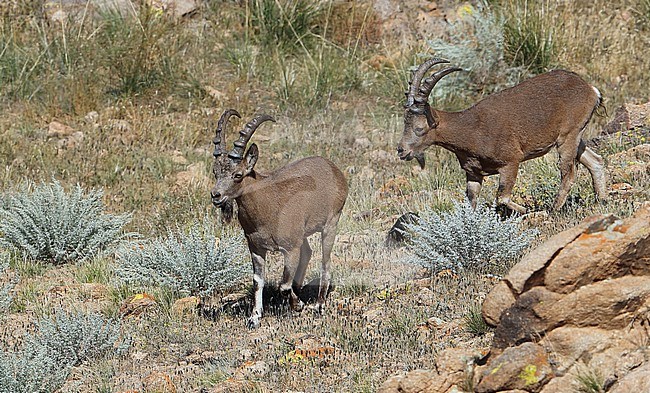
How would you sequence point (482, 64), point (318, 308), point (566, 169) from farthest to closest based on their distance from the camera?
point (482, 64), point (566, 169), point (318, 308)

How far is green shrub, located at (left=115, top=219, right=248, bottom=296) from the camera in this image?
9.36m

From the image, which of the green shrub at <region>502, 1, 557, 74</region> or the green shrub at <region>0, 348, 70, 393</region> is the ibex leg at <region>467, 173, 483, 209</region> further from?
the green shrub at <region>502, 1, 557, 74</region>

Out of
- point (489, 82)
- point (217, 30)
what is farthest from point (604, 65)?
point (217, 30)

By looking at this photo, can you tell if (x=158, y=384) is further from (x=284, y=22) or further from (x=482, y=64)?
(x=284, y=22)

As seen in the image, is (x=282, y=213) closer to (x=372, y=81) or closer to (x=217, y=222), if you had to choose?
(x=217, y=222)

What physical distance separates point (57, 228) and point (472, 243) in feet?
16.6

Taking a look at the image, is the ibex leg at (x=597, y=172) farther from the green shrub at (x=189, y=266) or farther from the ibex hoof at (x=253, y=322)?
the ibex hoof at (x=253, y=322)

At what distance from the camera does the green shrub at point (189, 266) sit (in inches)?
368

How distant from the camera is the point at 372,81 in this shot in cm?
1588

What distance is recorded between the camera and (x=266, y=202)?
27.2ft

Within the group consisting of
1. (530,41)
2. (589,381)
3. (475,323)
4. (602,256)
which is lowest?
(530,41)

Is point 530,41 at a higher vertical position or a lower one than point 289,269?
lower

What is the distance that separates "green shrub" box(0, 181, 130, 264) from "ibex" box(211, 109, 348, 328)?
3.37 metres

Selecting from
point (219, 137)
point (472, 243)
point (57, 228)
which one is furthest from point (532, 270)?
point (57, 228)
